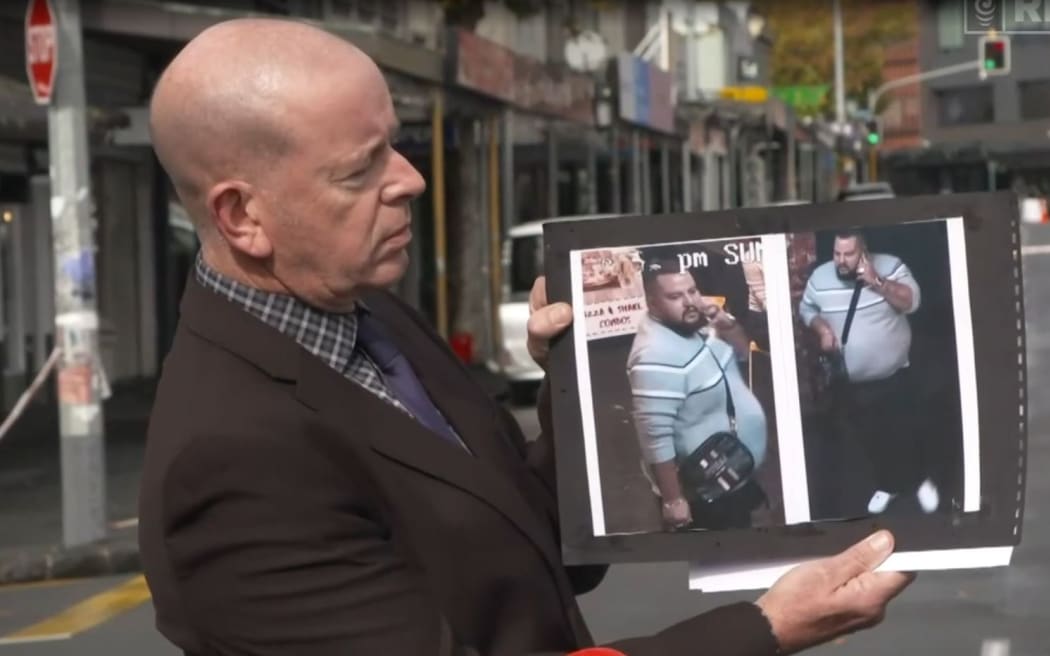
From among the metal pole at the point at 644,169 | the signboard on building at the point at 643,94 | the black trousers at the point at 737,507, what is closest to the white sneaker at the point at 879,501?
the black trousers at the point at 737,507

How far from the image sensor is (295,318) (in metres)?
2.43

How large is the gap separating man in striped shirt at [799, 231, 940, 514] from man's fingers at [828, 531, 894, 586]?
5cm

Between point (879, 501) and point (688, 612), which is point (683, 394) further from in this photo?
point (688, 612)

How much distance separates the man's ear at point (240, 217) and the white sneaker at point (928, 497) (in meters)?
0.85

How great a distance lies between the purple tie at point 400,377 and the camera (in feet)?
8.31

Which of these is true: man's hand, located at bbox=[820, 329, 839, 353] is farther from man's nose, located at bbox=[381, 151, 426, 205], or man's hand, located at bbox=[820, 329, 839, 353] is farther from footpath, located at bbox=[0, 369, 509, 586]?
footpath, located at bbox=[0, 369, 509, 586]

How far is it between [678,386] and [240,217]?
1.92ft

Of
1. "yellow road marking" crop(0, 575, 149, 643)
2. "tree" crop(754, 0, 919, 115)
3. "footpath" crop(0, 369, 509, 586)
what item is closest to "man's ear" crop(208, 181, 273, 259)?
"footpath" crop(0, 369, 509, 586)

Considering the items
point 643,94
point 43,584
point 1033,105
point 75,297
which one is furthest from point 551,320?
point 1033,105

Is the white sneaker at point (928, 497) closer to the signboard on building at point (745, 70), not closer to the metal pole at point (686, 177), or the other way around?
the metal pole at point (686, 177)

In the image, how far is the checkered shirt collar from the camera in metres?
2.42

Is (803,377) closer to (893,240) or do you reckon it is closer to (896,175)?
(893,240)

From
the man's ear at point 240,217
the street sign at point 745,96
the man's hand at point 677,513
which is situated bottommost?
the man's hand at point 677,513

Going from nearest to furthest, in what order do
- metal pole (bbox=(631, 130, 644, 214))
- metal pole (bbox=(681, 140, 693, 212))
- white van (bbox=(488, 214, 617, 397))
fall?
white van (bbox=(488, 214, 617, 397)) → metal pole (bbox=(631, 130, 644, 214)) → metal pole (bbox=(681, 140, 693, 212))
